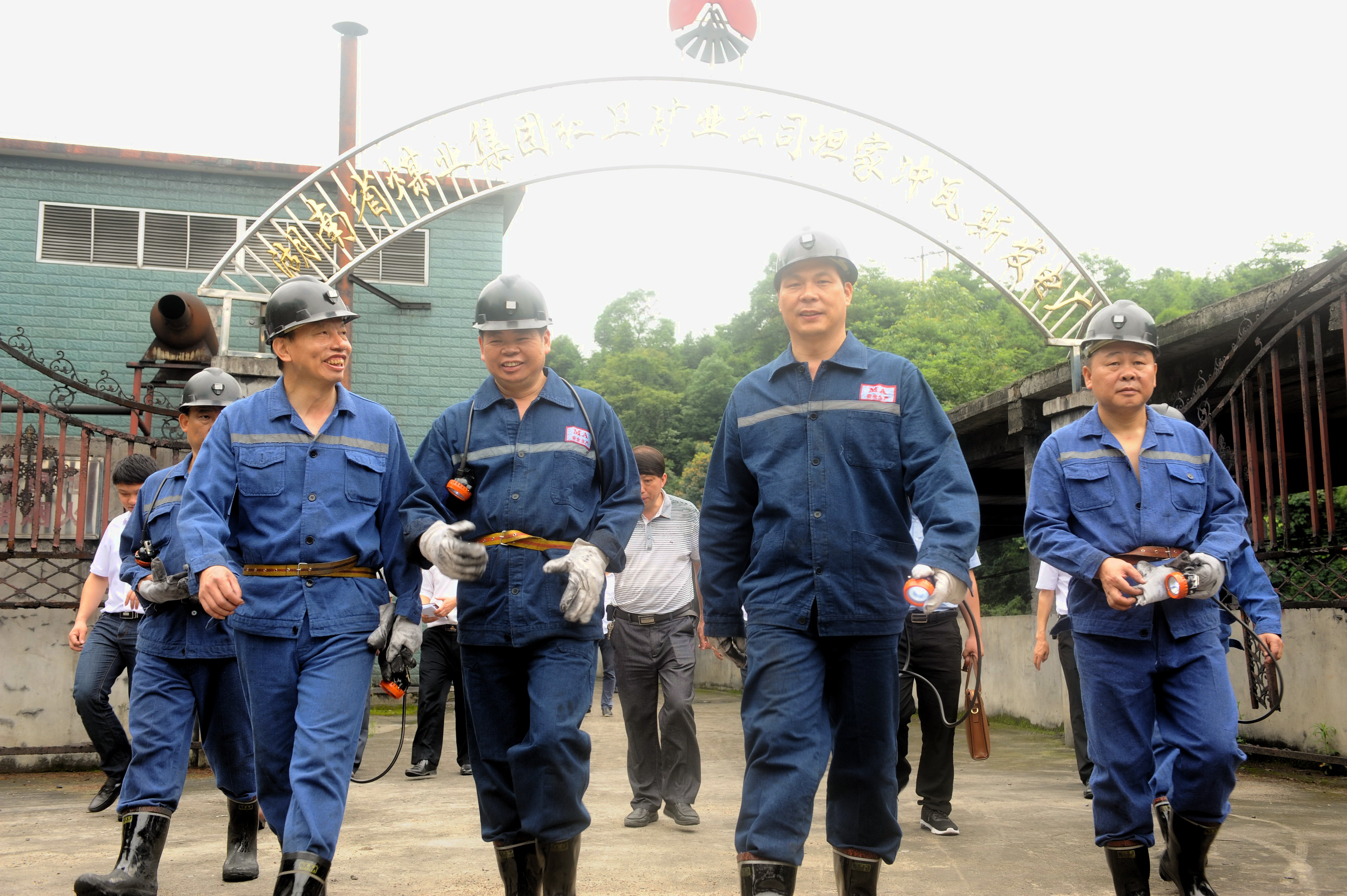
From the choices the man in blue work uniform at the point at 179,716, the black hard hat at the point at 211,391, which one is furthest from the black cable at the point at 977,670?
the black hard hat at the point at 211,391

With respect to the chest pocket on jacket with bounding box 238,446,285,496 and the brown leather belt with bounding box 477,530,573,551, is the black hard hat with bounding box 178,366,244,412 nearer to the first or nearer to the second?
the chest pocket on jacket with bounding box 238,446,285,496

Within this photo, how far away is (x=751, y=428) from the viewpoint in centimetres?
412

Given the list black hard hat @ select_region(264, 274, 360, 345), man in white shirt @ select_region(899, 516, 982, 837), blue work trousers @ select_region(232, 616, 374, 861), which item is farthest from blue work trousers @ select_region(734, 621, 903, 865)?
man in white shirt @ select_region(899, 516, 982, 837)

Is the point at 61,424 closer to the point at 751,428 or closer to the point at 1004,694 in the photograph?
the point at 751,428

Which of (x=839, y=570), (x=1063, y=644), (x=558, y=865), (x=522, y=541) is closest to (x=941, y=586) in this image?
(x=839, y=570)

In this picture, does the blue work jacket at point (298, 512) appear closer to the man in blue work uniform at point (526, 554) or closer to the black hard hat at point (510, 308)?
the man in blue work uniform at point (526, 554)

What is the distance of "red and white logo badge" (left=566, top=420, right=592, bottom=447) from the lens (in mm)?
4430

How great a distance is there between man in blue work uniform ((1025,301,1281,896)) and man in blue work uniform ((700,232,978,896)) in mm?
877

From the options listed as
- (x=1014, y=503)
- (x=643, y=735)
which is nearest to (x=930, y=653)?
(x=643, y=735)

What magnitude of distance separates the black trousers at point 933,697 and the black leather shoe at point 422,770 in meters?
3.84

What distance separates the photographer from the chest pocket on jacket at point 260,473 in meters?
4.30

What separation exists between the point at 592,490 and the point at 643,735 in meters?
2.87

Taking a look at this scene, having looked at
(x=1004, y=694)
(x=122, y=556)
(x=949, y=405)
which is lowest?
(x=1004, y=694)

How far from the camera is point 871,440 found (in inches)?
155
